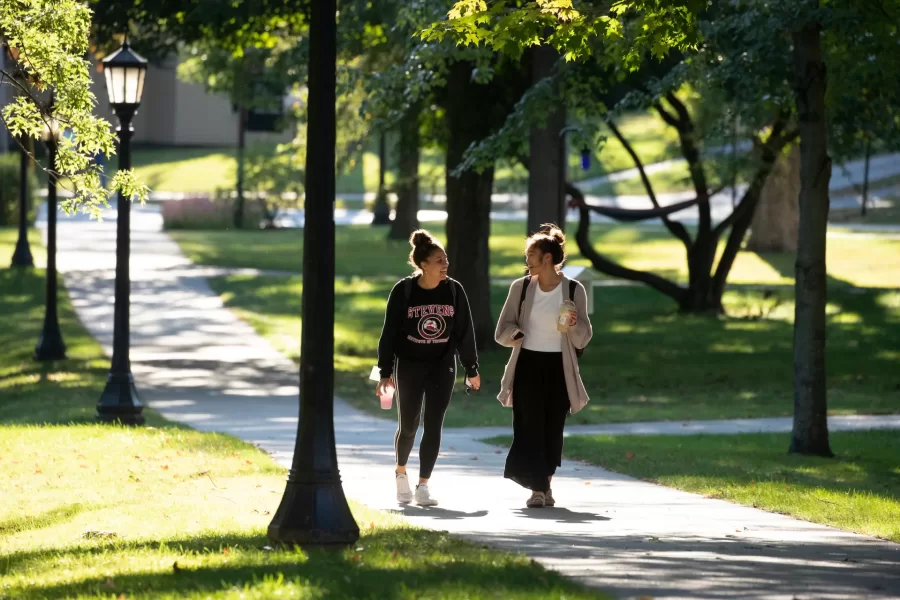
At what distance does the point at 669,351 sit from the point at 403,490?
15.4m

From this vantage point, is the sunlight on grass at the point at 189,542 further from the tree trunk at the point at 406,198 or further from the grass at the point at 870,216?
the grass at the point at 870,216

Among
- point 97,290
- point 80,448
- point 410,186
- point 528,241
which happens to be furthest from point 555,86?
point 410,186

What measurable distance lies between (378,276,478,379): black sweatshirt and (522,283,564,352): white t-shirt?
390 millimetres

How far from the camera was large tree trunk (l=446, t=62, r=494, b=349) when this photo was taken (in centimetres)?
2311

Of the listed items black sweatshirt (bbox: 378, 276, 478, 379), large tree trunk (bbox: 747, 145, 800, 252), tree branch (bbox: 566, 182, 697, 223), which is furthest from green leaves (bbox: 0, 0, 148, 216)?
large tree trunk (bbox: 747, 145, 800, 252)

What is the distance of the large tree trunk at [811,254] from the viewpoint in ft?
44.1

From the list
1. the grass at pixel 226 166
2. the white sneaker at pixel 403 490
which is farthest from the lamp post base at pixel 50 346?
the grass at pixel 226 166

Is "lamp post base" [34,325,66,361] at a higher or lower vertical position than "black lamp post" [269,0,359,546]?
lower

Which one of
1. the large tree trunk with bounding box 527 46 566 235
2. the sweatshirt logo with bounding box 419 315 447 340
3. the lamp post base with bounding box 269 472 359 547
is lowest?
the lamp post base with bounding box 269 472 359 547

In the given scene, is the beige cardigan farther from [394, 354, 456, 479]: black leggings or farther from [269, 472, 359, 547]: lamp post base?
[269, 472, 359, 547]: lamp post base

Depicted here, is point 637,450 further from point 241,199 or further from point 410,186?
point 241,199

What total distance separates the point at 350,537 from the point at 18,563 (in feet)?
5.95

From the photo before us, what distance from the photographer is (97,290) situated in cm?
3278

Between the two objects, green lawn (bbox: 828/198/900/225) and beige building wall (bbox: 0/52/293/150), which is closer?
green lawn (bbox: 828/198/900/225)
